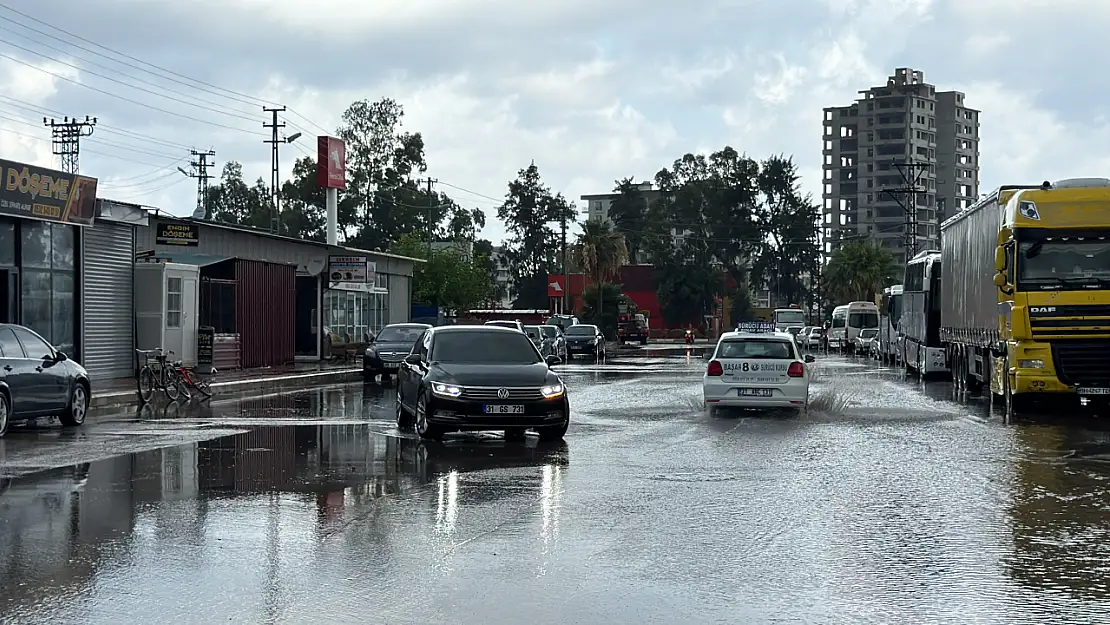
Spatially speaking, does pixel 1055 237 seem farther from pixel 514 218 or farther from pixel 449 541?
pixel 514 218

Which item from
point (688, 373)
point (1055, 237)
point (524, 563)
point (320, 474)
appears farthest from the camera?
point (688, 373)

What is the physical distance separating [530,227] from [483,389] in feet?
358

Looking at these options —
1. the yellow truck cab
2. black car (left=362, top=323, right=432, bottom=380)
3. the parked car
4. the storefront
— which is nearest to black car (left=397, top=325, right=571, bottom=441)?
the parked car

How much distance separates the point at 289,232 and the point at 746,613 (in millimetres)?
101489

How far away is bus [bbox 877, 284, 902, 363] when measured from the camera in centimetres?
4841

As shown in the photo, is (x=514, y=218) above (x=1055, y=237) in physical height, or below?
above

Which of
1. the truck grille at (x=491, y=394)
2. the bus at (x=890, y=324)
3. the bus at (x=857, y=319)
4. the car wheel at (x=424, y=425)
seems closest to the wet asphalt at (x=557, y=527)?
the car wheel at (x=424, y=425)

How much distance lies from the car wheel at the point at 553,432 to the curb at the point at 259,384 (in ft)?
32.8

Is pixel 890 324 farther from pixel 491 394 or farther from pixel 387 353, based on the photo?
pixel 491 394

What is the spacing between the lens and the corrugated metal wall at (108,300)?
1275 inches

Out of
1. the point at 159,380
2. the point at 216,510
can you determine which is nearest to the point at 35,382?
the point at 159,380

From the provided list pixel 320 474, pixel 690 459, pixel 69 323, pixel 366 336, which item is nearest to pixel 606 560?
pixel 320 474

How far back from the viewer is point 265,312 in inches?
1660

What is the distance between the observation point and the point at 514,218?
12644cm
